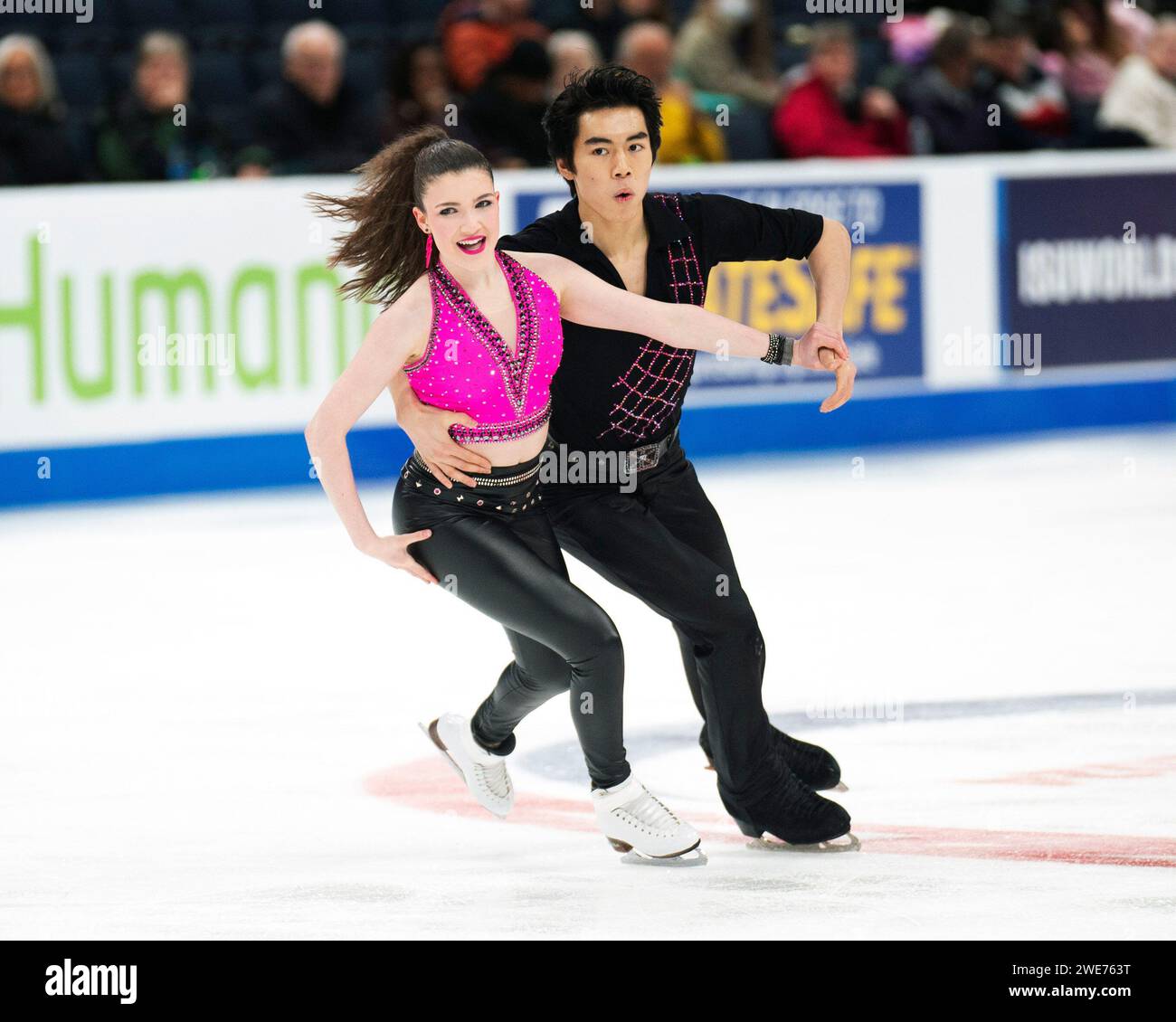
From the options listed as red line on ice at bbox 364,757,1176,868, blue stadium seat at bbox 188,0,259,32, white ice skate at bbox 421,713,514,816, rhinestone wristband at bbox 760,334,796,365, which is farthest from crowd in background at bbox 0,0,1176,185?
rhinestone wristband at bbox 760,334,796,365

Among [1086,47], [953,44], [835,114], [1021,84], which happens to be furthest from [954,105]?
[1086,47]

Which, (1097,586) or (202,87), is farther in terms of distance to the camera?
(202,87)

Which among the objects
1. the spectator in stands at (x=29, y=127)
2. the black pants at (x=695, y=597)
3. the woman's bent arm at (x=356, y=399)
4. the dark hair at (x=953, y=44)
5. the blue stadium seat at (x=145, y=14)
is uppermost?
the blue stadium seat at (x=145, y=14)

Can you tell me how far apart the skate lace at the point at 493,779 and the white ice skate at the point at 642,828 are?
1.06 feet

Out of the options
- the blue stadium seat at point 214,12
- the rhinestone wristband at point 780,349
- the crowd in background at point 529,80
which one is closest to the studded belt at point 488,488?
the rhinestone wristband at point 780,349

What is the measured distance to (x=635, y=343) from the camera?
14.0ft

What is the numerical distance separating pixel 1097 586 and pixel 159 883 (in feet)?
12.4

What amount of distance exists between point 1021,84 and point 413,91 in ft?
12.6

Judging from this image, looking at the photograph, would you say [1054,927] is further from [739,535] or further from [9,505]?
[9,505]

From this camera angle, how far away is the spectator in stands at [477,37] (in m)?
9.99

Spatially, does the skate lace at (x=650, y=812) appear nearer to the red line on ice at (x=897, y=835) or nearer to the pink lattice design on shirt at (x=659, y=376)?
the red line on ice at (x=897, y=835)

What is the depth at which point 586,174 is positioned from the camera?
4250 millimetres

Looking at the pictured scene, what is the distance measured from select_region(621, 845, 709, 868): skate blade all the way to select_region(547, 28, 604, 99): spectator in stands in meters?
6.12
